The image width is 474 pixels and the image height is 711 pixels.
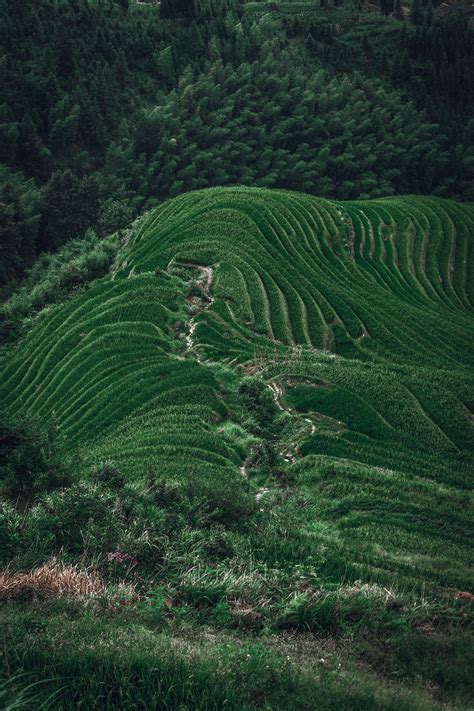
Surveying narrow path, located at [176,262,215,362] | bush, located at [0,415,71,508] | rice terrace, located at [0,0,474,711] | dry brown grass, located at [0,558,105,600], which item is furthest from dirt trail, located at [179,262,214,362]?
dry brown grass, located at [0,558,105,600]

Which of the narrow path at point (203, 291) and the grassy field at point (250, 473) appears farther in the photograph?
the narrow path at point (203, 291)

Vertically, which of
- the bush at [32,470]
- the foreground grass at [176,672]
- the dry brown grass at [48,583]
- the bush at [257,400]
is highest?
the foreground grass at [176,672]

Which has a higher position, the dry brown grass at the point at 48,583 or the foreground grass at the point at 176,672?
the foreground grass at the point at 176,672

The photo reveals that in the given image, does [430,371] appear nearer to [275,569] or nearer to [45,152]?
[275,569]

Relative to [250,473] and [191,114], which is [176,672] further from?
[191,114]

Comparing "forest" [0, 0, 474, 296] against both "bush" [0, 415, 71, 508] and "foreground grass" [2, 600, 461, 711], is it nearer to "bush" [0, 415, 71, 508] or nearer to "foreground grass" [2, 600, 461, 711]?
"bush" [0, 415, 71, 508]

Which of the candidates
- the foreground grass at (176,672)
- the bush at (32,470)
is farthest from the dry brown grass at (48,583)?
the bush at (32,470)

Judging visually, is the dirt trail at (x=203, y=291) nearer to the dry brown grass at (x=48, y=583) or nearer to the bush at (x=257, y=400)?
the bush at (x=257, y=400)

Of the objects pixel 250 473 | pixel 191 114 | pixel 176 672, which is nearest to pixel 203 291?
pixel 250 473
